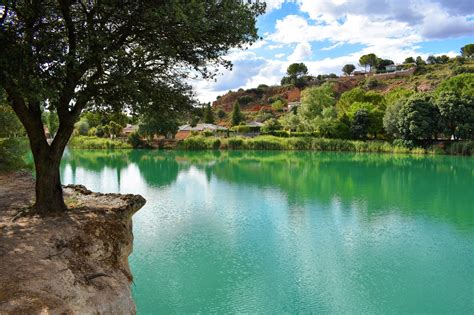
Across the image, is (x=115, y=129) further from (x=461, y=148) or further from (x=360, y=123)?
(x=461, y=148)

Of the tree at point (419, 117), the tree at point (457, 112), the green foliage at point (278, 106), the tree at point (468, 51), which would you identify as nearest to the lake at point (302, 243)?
the tree at point (419, 117)

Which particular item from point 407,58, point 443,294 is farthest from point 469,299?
point 407,58

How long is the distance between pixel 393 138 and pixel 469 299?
47.6 m

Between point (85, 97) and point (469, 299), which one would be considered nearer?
point (85, 97)

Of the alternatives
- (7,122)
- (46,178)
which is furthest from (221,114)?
(46,178)

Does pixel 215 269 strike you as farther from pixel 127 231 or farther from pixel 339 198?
pixel 339 198

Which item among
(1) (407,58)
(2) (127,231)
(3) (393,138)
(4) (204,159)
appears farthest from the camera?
(1) (407,58)

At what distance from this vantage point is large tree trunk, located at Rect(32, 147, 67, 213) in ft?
31.2

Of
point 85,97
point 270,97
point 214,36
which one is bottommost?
point 85,97

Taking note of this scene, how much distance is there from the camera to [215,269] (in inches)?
505

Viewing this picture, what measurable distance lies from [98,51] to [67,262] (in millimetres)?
3919

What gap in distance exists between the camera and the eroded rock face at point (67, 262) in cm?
592

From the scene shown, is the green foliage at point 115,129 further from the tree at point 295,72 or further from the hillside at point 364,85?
the tree at point 295,72

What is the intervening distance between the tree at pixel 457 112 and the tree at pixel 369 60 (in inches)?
3147
